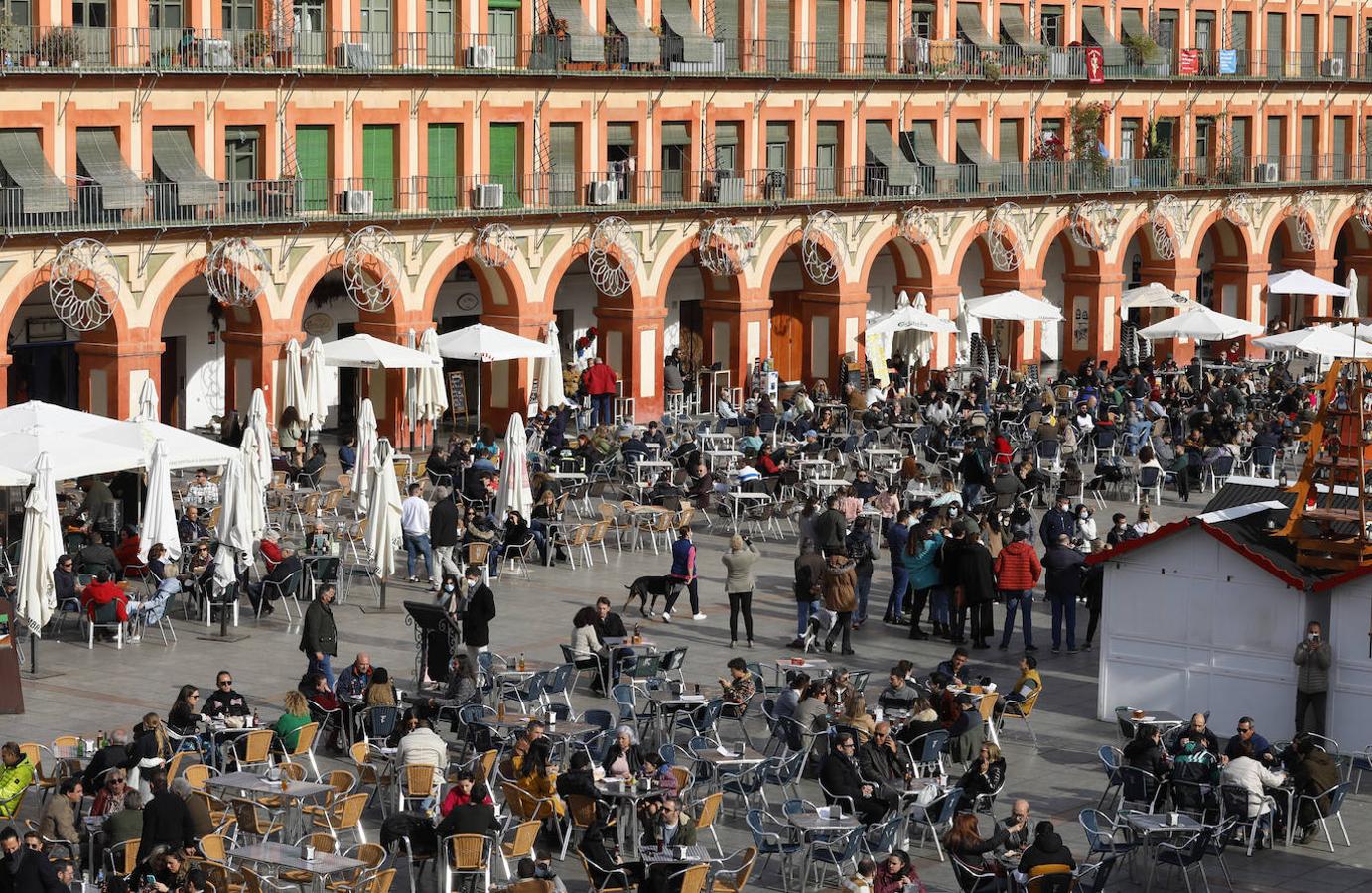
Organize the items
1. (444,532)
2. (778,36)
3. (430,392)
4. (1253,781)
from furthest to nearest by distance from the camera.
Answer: (778,36) → (430,392) → (444,532) → (1253,781)

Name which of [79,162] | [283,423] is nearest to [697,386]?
[283,423]

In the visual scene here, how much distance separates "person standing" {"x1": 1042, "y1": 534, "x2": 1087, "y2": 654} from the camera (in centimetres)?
3028

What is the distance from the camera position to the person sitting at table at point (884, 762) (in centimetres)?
2278

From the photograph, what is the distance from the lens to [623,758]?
2238cm

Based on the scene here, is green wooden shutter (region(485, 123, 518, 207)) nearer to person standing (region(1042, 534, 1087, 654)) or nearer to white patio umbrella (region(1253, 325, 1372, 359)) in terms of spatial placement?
white patio umbrella (region(1253, 325, 1372, 359))

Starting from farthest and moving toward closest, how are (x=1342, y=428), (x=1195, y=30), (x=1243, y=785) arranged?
1. (x=1195, y=30)
2. (x=1342, y=428)
3. (x=1243, y=785)

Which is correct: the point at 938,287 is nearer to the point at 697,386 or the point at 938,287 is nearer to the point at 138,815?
the point at 697,386

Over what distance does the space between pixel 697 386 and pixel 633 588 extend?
21995mm

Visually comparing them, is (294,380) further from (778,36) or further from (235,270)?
(778,36)

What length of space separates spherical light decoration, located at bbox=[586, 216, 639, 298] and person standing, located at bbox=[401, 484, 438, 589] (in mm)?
17135

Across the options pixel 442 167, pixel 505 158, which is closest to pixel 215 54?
pixel 442 167

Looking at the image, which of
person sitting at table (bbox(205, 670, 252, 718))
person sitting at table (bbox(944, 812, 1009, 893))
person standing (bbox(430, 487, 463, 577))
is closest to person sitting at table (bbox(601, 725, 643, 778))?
person sitting at table (bbox(944, 812, 1009, 893))

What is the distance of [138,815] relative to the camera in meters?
20.8

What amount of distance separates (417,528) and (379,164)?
14725 mm
